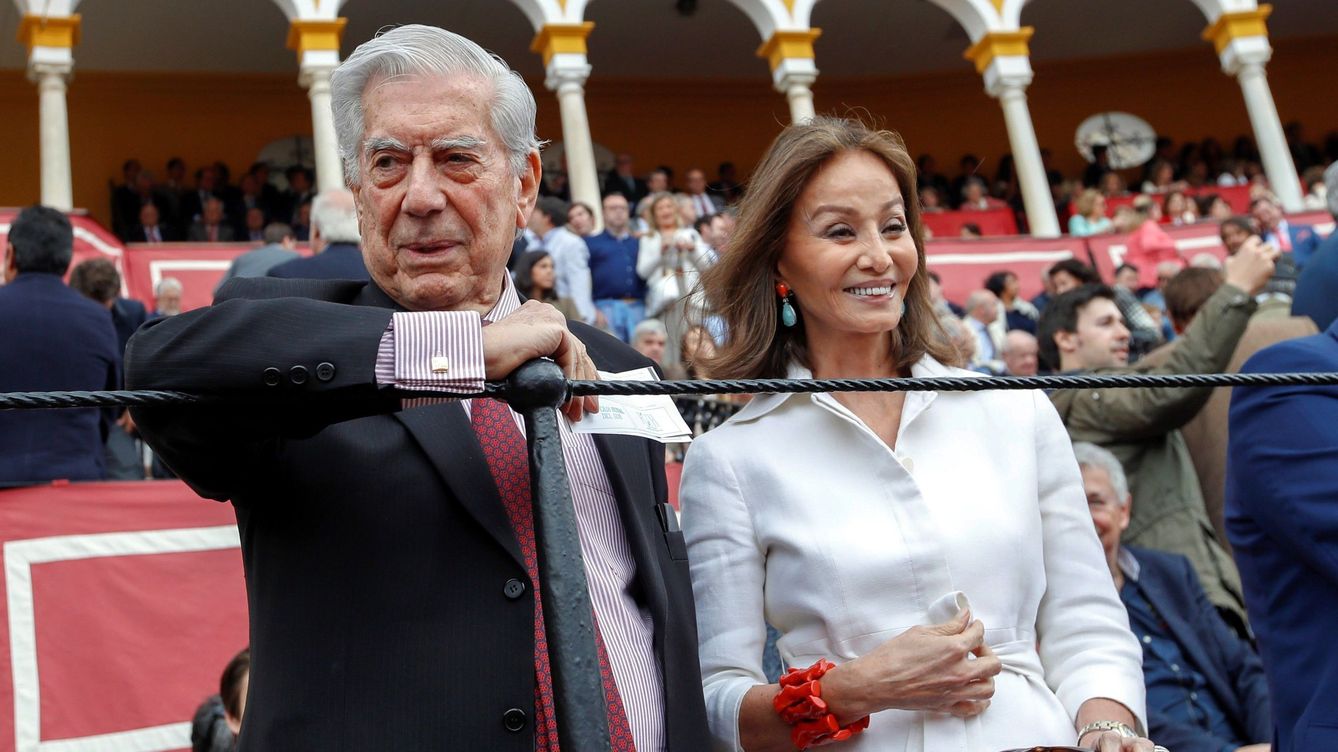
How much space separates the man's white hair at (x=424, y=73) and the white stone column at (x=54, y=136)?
1325 centimetres

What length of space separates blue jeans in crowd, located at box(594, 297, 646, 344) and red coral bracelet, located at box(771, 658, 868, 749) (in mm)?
8233

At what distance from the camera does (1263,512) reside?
91.8 inches

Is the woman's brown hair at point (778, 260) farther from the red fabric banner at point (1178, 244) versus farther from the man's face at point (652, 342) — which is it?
the red fabric banner at point (1178, 244)

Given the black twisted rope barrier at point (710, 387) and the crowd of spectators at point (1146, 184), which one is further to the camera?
the crowd of spectators at point (1146, 184)

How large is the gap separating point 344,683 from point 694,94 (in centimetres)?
2131

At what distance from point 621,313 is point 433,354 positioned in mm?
8957

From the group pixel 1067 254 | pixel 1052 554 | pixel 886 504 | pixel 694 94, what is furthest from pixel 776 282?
→ pixel 694 94

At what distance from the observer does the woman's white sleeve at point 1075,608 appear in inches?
84.3

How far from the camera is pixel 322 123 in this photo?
15.3m

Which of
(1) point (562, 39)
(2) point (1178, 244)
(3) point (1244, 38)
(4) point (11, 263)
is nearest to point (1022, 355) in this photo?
(4) point (11, 263)

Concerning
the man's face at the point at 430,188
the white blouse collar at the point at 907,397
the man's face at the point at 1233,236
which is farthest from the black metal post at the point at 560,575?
the man's face at the point at 1233,236

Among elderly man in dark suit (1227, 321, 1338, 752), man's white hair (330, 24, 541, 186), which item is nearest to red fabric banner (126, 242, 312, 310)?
man's white hair (330, 24, 541, 186)

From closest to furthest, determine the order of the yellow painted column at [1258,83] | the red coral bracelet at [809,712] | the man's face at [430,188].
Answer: the man's face at [430,188], the red coral bracelet at [809,712], the yellow painted column at [1258,83]

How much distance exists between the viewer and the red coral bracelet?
2.02 m
